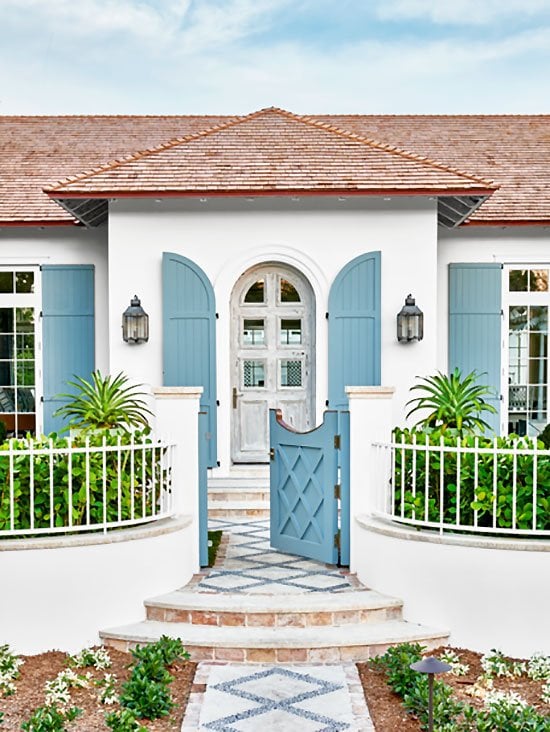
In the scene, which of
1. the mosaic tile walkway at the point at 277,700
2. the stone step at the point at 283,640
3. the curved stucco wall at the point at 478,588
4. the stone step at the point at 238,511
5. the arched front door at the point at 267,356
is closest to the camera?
the mosaic tile walkway at the point at 277,700

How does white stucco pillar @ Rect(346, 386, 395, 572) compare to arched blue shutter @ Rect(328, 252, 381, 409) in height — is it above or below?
→ below

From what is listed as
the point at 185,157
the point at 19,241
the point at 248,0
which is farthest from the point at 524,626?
the point at 248,0

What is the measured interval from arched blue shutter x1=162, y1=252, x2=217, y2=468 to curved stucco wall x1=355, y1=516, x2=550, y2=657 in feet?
14.8

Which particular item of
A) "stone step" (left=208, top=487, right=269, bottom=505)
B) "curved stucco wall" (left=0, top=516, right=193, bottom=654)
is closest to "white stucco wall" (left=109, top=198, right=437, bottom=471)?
"stone step" (left=208, top=487, right=269, bottom=505)

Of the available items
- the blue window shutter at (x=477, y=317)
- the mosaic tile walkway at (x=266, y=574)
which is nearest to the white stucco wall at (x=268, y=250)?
the blue window shutter at (x=477, y=317)

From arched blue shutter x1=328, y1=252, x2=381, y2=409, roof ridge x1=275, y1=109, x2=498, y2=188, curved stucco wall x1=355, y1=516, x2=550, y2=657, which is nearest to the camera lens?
curved stucco wall x1=355, y1=516, x2=550, y2=657

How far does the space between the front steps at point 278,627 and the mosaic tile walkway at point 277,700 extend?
0.12 metres

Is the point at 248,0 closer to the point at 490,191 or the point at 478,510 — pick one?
the point at 490,191

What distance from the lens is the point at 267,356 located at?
37.7 feet

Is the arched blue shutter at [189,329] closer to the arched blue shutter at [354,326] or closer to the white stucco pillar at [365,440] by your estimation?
the arched blue shutter at [354,326]

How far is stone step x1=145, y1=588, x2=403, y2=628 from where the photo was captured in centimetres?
658

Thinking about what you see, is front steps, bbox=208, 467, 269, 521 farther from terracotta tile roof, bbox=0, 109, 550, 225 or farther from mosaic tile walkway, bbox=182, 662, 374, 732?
terracotta tile roof, bbox=0, 109, 550, 225

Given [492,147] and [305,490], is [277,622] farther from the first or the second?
[492,147]

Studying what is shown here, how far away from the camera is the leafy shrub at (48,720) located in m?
5.01
